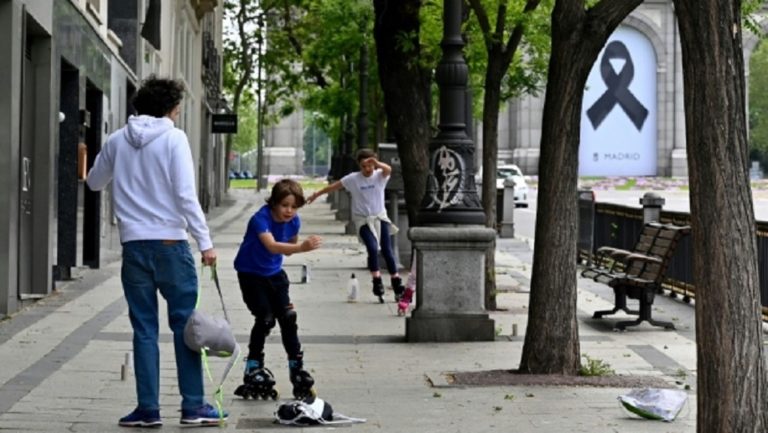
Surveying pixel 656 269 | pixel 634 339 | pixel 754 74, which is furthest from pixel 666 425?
pixel 754 74

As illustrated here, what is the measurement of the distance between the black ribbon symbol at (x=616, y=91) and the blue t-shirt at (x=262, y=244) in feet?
280

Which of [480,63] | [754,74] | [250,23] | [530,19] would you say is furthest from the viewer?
[754,74]

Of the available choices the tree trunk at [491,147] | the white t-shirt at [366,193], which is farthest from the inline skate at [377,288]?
the tree trunk at [491,147]

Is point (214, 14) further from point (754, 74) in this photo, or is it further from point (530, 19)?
point (754, 74)

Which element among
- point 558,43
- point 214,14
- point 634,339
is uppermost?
point 214,14

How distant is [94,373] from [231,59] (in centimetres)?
5761

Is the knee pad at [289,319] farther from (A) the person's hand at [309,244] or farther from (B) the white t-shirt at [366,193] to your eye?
(B) the white t-shirt at [366,193]

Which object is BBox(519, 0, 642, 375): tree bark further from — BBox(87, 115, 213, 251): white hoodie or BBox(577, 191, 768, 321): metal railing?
BBox(577, 191, 768, 321): metal railing

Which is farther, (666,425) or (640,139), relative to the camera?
(640,139)

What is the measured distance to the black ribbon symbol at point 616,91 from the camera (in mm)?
95688

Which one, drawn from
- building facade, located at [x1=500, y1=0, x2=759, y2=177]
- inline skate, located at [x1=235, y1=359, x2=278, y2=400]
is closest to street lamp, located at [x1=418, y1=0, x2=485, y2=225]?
inline skate, located at [x1=235, y1=359, x2=278, y2=400]

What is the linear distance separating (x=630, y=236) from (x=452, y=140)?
10334 millimetres

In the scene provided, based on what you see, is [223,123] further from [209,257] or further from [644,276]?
[209,257]

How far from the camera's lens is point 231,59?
69125 mm
